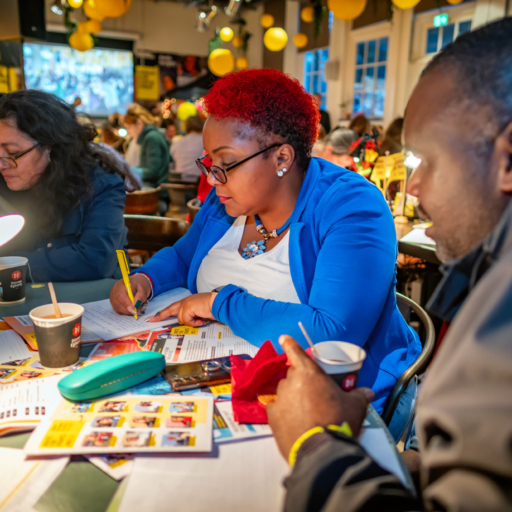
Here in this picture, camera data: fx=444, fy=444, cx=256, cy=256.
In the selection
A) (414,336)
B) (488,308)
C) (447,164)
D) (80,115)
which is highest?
(80,115)

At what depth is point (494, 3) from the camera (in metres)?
5.89

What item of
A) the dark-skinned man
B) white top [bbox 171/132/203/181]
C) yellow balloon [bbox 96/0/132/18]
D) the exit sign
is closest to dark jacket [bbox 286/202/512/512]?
the dark-skinned man

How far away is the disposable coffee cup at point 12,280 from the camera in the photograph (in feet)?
4.66

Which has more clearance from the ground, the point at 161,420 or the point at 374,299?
the point at 374,299

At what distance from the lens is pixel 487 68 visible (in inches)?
26.1

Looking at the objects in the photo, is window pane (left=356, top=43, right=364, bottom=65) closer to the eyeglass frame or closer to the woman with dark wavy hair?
the woman with dark wavy hair

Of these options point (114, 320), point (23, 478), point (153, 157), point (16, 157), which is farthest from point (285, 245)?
point (153, 157)

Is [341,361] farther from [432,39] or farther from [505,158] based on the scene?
[432,39]

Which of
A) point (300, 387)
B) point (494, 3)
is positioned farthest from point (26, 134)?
point (494, 3)

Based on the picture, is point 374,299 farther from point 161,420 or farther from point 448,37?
point 448,37

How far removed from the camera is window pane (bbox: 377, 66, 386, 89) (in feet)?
26.5

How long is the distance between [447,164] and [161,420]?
0.65 metres

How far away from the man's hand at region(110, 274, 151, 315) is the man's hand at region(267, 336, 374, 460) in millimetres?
703

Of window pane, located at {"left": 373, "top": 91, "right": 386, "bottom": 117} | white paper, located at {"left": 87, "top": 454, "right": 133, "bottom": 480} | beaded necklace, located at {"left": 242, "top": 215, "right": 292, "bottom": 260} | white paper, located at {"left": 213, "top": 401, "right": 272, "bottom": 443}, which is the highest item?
window pane, located at {"left": 373, "top": 91, "right": 386, "bottom": 117}
